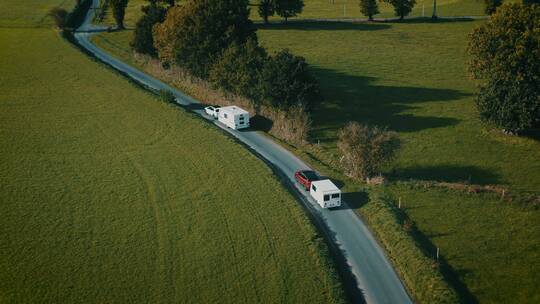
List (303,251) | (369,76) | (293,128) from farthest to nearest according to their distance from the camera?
(369,76) → (293,128) → (303,251)

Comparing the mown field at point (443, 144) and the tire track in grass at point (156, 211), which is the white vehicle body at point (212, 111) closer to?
the mown field at point (443, 144)

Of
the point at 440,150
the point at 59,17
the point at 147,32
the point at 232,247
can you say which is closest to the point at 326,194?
the point at 232,247

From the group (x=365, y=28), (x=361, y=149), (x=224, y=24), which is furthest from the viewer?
(x=365, y=28)

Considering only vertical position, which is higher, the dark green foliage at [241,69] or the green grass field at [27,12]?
the green grass field at [27,12]

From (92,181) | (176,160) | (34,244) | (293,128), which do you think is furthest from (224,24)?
(34,244)

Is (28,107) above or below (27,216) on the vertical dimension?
above

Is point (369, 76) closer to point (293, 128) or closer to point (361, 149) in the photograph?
point (293, 128)

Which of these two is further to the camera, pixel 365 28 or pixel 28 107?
pixel 365 28

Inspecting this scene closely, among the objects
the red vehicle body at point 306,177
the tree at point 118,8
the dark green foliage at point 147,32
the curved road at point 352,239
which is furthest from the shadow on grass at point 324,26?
the red vehicle body at point 306,177
